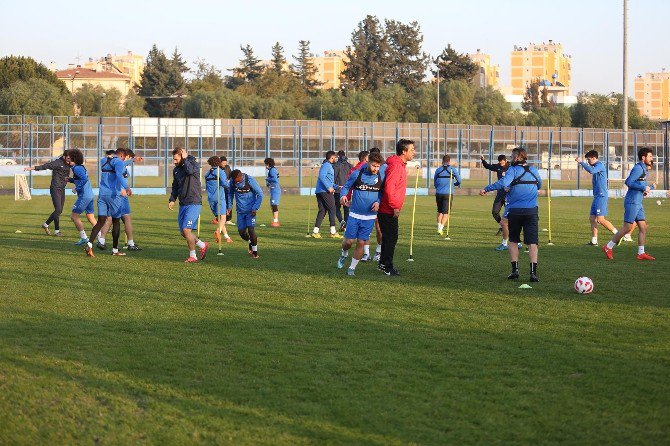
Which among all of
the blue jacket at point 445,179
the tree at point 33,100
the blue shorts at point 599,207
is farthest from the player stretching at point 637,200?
the tree at point 33,100

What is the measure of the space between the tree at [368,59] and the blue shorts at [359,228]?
3754 inches

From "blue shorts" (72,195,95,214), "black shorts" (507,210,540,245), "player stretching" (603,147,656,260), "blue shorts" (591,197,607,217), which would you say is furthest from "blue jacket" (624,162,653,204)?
"blue shorts" (72,195,95,214)

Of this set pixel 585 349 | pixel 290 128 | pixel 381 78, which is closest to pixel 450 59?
pixel 381 78

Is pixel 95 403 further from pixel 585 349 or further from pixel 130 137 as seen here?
pixel 130 137

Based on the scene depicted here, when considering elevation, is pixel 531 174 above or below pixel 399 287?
above

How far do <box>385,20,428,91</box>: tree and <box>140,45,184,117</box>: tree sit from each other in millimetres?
22834

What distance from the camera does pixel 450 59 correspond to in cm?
10938

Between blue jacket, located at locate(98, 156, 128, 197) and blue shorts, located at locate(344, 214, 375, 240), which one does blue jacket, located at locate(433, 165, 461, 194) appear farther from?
blue jacket, located at locate(98, 156, 128, 197)

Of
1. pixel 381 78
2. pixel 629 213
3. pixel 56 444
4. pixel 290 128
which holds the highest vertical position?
pixel 381 78

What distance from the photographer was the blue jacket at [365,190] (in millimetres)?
15148

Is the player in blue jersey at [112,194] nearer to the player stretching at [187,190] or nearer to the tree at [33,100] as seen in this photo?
the player stretching at [187,190]

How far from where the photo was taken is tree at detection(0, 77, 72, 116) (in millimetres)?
81125

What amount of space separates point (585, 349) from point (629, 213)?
918 cm

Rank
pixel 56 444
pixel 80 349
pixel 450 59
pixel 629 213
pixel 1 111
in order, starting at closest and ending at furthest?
pixel 56 444
pixel 80 349
pixel 629 213
pixel 1 111
pixel 450 59
